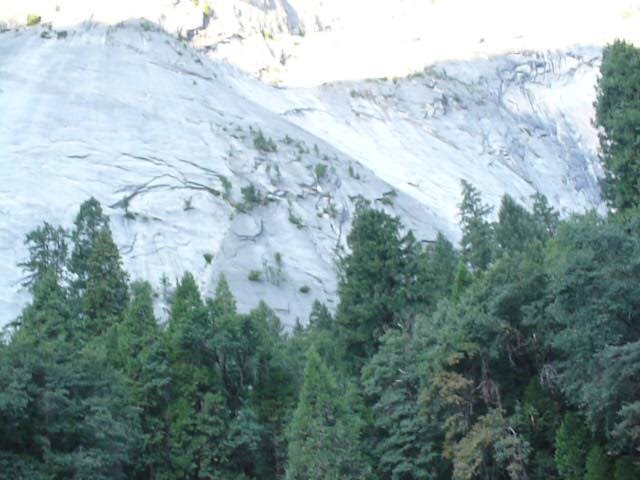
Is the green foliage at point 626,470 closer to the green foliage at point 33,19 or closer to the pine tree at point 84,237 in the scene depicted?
the pine tree at point 84,237

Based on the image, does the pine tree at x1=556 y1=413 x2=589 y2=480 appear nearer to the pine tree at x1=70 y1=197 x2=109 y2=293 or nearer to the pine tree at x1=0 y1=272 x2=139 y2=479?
the pine tree at x1=0 y1=272 x2=139 y2=479

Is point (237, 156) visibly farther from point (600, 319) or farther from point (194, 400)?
point (600, 319)

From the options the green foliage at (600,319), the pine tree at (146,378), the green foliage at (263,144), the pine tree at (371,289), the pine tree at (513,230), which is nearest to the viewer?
the green foliage at (600,319)

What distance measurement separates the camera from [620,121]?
130ft

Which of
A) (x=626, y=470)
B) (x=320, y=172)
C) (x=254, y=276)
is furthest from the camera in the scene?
(x=320, y=172)

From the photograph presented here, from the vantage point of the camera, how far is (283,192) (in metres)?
75.1

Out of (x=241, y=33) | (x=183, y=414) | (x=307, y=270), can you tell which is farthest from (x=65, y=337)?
(x=241, y=33)

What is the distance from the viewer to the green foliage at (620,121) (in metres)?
39.0

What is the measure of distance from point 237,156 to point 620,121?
42.9 meters

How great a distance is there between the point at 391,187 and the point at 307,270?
65.8 ft

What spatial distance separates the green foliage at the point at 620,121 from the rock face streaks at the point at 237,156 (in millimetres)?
25790

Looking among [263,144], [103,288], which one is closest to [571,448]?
[103,288]

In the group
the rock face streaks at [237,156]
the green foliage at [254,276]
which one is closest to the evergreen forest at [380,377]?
the rock face streaks at [237,156]

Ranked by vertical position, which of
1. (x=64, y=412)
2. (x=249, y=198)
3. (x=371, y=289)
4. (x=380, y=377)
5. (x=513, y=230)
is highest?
(x=64, y=412)
